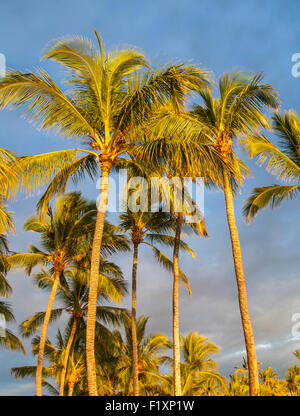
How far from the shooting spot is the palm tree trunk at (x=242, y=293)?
10.4m

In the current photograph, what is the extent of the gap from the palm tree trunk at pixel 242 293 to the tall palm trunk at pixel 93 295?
12.7 ft

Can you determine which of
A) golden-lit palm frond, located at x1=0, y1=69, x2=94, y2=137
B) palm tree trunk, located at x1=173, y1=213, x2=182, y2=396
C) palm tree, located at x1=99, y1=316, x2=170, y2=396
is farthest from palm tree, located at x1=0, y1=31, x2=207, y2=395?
palm tree, located at x1=99, y1=316, x2=170, y2=396

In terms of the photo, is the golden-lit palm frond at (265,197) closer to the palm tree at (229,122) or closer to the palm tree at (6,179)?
the palm tree at (229,122)

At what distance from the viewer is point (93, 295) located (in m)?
10.4

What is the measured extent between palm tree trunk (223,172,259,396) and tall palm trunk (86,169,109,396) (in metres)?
3.87

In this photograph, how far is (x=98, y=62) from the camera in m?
11.7

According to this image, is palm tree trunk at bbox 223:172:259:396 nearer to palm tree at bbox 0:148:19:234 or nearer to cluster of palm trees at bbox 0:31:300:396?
cluster of palm trees at bbox 0:31:300:396

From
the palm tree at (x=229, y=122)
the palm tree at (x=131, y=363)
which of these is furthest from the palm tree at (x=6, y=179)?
the palm tree at (x=131, y=363)

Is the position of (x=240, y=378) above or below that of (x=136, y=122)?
below

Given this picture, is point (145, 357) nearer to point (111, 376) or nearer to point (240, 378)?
point (111, 376)

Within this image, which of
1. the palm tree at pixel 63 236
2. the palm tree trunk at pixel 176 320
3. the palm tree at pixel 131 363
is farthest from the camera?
the palm tree at pixel 131 363

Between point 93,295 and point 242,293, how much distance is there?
4.46 metres
